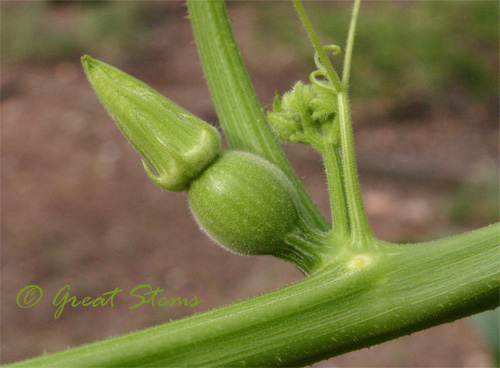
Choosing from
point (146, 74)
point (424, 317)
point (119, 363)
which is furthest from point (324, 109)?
point (146, 74)

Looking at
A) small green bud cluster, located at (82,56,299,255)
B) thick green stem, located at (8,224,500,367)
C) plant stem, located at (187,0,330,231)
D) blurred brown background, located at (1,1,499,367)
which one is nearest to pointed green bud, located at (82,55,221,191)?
small green bud cluster, located at (82,56,299,255)

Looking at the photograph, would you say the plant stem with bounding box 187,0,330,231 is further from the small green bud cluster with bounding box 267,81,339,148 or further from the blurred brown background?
the blurred brown background

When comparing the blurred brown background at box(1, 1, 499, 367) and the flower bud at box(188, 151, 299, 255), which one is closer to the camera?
the flower bud at box(188, 151, 299, 255)

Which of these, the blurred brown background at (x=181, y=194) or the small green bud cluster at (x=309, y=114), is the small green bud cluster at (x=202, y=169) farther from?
the blurred brown background at (x=181, y=194)

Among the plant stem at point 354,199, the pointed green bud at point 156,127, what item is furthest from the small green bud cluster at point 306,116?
the pointed green bud at point 156,127

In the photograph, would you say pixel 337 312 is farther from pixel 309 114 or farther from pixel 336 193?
pixel 309 114

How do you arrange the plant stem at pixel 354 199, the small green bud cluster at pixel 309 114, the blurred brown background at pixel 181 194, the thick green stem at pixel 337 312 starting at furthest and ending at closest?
the blurred brown background at pixel 181 194 → the small green bud cluster at pixel 309 114 → the plant stem at pixel 354 199 → the thick green stem at pixel 337 312
